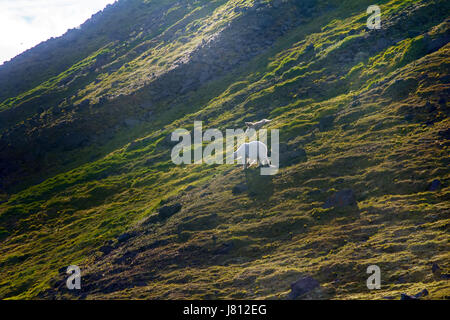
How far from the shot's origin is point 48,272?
1347 inches

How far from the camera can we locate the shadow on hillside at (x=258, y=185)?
32391 mm

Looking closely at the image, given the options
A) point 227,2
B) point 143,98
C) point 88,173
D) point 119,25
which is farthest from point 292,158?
point 119,25

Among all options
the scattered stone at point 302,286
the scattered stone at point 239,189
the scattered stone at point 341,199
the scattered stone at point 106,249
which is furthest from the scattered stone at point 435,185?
the scattered stone at point 106,249

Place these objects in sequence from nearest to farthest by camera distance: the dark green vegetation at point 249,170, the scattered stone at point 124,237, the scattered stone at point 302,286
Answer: the scattered stone at point 302,286 < the dark green vegetation at point 249,170 < the scattered stone at point 124,237

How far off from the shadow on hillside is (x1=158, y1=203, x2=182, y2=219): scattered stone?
6.99 meters

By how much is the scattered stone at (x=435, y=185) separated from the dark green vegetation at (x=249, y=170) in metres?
0.56

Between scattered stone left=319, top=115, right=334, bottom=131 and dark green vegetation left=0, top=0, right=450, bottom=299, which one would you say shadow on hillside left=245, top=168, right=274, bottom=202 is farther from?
scattered stone left=319, top=115, right=334, bottom=131

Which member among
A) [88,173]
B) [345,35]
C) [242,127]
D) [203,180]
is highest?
[345,35]

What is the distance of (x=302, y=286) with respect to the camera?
20.4m

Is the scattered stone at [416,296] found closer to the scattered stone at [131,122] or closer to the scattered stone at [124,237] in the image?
the scattered stone at [124,237]

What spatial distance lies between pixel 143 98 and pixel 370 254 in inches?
2246

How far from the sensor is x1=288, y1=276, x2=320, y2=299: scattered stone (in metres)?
20.1

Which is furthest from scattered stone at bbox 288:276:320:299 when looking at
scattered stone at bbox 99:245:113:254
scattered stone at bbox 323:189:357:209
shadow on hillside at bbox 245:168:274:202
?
scattered stone at bbox 99:245:113:254

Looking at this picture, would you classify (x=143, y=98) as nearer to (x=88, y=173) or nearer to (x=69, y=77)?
(x=88, y=173)
